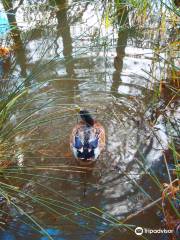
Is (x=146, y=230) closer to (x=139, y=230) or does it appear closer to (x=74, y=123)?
(x=139, y=230)

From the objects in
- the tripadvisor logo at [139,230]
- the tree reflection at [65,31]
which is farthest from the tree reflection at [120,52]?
the tripadvisor logo at [139,230]

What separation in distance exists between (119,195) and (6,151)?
49.3 inches

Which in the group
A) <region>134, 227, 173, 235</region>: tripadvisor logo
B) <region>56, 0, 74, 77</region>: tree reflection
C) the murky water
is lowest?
<region>134, 227, 173, 235</region>: tripadvisor logo

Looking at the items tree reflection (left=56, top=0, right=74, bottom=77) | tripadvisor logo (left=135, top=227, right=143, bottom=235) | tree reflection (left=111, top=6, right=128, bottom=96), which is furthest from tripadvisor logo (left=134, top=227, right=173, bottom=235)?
tree reflection (left=56, top=0, right=74, bottom=77)

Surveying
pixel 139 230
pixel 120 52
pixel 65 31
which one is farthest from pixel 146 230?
pixel 65 31

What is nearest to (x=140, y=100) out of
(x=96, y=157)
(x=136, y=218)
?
(x=96, y=157)

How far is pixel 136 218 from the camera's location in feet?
13.5

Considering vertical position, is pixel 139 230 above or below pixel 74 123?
below

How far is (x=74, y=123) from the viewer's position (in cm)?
578

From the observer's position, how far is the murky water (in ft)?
13.3

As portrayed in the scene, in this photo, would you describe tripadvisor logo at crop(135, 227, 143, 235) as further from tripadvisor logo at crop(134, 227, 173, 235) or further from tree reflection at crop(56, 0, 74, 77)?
tree reflection at crop(56, 0, 74, 77)

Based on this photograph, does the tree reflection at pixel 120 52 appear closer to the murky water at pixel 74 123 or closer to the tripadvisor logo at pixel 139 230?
the murky water at pixel 74 123

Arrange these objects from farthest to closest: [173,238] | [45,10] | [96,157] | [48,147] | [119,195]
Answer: [45,10] < [48,147] < [96,157] < [119,195] < [173,238]

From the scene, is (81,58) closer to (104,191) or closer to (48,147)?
(48,147)
